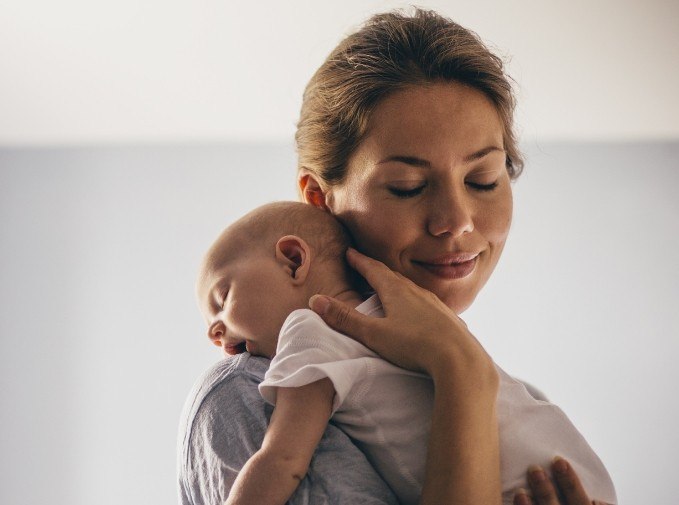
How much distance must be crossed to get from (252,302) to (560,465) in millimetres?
393

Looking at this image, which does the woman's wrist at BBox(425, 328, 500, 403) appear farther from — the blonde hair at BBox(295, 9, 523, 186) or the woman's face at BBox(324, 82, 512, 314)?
the blonde hair at BBox(295, 9, 523, 186)

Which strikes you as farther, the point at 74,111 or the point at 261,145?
the point at 261,145

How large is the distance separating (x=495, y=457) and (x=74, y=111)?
3395 millimetres

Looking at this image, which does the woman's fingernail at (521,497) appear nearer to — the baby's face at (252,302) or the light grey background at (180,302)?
the baby's face at (252,302)

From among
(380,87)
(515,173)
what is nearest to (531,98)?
(515,173)

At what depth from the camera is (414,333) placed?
3.01 feet

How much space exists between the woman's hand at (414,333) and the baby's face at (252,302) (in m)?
0.07

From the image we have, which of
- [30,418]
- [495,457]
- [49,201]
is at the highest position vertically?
[495,457]

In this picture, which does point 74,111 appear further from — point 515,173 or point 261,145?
point 515,173

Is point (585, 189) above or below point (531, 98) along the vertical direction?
below

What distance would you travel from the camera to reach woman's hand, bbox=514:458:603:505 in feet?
2.91

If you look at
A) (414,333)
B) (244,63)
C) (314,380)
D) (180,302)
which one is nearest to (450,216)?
(414,333)

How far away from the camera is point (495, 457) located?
0.87m

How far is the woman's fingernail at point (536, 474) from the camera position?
2.92ft
